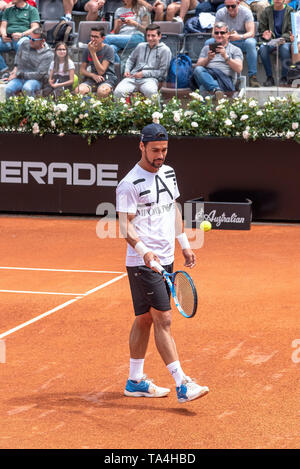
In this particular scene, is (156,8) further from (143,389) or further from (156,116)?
(143,389)

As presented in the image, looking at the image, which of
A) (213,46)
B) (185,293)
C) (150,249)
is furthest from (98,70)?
(185,293)

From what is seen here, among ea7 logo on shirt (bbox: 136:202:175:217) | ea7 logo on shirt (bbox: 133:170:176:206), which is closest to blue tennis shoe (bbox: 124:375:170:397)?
ea7 logo on shirt (bbox: 136:202:175:217)

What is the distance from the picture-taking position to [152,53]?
52.5 feet

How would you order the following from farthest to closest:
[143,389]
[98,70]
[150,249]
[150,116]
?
1. [98,70]
2. [150,116]
3. [143,389]
4. [150,249]

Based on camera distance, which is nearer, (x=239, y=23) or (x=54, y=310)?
(x=54, y=310)

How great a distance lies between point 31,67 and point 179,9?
433cm

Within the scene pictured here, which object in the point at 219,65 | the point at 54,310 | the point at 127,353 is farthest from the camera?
the point at 219,65

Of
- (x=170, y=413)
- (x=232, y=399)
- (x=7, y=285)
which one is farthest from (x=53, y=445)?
(x=7, y=285)

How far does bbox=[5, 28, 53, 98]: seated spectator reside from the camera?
54.3 feet

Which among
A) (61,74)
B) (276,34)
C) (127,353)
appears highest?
(276,34)

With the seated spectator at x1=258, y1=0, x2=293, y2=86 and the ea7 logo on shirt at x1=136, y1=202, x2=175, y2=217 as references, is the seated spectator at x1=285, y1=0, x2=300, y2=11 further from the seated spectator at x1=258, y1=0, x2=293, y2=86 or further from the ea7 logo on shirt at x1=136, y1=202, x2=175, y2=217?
the ea7 logo on shirt at x1=136, y1=202, x2=175, y2=217

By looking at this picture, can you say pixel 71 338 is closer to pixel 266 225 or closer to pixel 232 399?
pixel 232 399

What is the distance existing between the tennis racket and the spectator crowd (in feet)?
31.6

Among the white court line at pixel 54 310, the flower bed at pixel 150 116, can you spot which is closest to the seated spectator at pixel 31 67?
the flower bed at pixel 150 116
